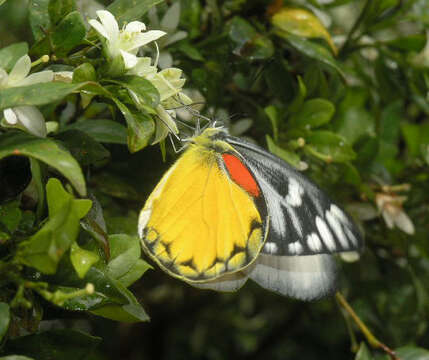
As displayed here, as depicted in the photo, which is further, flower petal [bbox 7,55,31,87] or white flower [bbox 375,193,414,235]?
white flower [bbox 375,193,414,235]

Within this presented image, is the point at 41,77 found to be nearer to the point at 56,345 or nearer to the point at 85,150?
the point at 85,150

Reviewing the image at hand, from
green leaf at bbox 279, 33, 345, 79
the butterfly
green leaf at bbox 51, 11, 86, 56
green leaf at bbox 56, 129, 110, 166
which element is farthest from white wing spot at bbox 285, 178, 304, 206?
green leaf at bbox 51, 11, 86, 56

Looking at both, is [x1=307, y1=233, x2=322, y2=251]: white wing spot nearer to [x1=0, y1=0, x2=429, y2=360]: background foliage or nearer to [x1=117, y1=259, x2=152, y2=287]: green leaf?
[x1=0, y1=0, x2=429, y2=360]: background foliage

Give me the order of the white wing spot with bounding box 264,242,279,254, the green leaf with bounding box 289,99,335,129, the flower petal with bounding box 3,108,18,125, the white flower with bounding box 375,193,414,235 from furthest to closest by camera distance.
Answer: the white flower with bounding box 375,193,414,235 < the green leaf with bounding box 289,99,335,129 < the white wing spot with bounding box 264,242,279,254 < the flower petal with bounding box 3,108,18,125

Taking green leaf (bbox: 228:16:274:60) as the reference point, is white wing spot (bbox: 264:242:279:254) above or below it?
Answer: below

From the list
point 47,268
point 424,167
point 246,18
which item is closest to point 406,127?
point 424,167

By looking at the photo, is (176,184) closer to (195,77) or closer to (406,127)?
(195,77)

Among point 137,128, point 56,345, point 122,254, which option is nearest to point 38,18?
point 137,128
